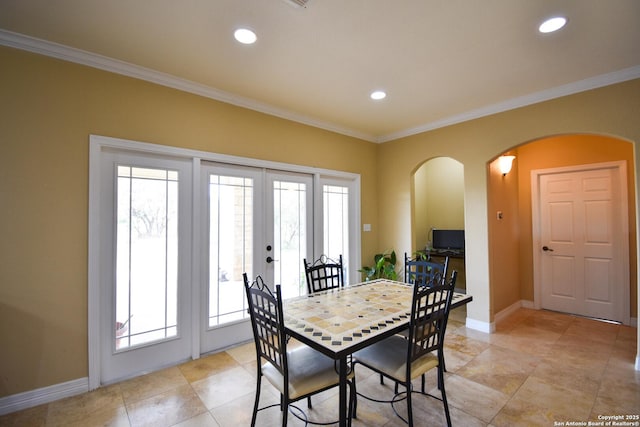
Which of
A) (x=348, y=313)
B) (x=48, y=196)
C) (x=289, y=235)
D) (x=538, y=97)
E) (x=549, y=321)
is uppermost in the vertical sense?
(x=538, y=97)

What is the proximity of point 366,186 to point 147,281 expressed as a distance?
131 inches

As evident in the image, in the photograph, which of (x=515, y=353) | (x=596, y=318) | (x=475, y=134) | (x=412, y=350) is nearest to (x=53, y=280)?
(x=412, y=350)

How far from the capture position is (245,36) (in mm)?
2129

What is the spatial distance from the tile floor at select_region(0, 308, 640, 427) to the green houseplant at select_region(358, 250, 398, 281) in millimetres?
1369

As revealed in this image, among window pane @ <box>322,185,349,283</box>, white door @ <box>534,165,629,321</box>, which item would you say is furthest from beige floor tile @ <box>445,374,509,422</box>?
white door @ <box>534,165,629,321</box>

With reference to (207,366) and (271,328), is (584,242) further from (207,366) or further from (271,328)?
(207,366)

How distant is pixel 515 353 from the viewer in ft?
9.62

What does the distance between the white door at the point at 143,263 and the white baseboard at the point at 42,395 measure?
0.54 feet

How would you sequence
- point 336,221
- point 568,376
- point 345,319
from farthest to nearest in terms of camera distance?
point 336,221 < point 568,376 < point 345,319

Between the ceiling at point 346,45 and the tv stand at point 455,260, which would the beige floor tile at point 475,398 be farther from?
the tv stand at point 455,260

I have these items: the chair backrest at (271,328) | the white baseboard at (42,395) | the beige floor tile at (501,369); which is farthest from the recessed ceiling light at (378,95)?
the white baseboard at (42,395)

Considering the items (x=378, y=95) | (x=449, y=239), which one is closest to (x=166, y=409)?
(x=378, y=95)

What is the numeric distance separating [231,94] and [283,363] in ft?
9.03

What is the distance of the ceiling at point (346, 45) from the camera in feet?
6.10
